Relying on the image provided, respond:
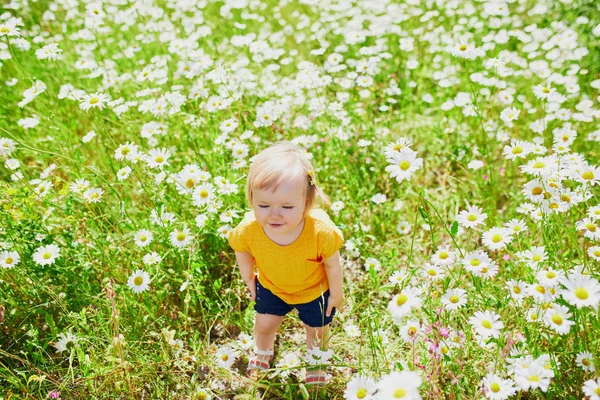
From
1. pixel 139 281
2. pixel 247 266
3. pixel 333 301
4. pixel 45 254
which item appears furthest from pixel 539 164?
pixel 45 254

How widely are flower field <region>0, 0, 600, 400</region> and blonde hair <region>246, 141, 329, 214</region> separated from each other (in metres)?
0.32

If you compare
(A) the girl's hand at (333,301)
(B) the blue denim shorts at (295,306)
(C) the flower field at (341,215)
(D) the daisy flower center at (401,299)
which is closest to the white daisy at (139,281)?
(C) the flower field at (341,215)

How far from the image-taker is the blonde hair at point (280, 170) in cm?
153

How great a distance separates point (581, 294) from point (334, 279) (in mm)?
838

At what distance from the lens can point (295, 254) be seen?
5.63ft

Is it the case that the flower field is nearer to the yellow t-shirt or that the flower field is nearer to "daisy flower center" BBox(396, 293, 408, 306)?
"daisy flower center" BBox(396, 293, 408, 306)

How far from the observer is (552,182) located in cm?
178

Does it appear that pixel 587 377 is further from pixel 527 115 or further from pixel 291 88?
pixel 291 88

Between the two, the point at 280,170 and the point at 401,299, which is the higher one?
the point at 280,170

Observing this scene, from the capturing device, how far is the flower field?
163 centimetres

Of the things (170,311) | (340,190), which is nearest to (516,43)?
(340,190)

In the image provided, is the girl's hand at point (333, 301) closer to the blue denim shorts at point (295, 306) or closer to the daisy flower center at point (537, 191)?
the blue denim shorts at point (295, 306)

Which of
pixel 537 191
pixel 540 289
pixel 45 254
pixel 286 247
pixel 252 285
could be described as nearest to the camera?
pixel 540 289

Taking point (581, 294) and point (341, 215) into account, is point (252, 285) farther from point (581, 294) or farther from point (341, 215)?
point (581, 294)
